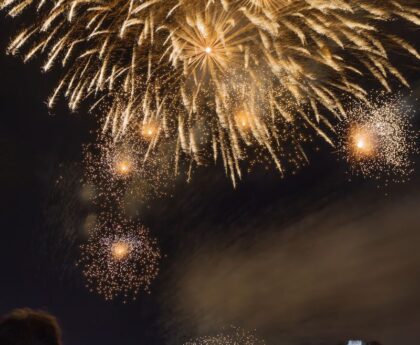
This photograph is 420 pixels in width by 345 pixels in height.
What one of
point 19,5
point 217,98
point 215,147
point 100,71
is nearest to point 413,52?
point 217,98

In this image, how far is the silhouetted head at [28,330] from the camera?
314cm

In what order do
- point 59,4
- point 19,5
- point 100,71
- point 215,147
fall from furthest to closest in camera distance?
1. point 215,147
2. point 100,71
3. point 59,4
4. point 19,5

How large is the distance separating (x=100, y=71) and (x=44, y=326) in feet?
35.8

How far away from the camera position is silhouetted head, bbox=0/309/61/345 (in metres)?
3.14

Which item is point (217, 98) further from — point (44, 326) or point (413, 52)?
point (44, 326)

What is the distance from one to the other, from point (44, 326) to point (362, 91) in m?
12.0

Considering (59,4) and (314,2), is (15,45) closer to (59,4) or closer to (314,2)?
(59,4)

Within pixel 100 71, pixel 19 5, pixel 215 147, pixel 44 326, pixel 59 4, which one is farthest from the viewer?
pixel 215 147

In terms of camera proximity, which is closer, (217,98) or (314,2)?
(314,2)

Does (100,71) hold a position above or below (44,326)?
above

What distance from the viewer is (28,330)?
10.5 feet

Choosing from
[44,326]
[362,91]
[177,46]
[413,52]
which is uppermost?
[177,46]

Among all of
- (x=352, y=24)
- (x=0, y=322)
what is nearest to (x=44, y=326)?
(x=0, y=322)

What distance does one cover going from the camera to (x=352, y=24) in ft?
38.3
